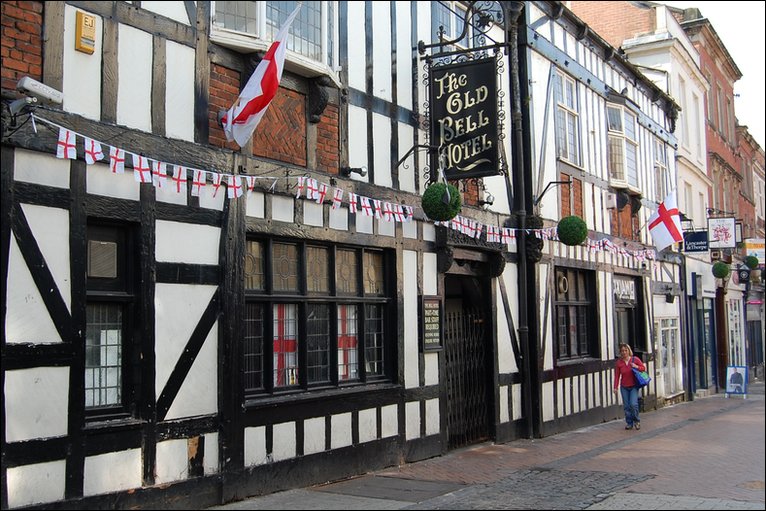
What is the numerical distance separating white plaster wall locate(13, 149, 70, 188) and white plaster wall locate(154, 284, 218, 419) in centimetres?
129

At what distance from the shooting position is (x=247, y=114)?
25.2 ft

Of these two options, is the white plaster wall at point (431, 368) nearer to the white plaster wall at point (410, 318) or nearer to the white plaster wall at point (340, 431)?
the white plaster wall at point (410, 318)

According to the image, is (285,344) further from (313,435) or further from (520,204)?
(520,204)

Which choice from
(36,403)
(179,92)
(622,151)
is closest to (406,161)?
(179,92)

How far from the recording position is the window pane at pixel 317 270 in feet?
30.9

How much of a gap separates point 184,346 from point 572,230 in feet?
28.6

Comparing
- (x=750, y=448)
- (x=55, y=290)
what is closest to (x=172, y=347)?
(x=55, y=290)

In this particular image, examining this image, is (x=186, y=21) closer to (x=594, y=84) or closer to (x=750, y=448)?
(x=750, y=448)

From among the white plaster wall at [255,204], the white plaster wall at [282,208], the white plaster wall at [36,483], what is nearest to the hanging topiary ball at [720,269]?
the white plaster wall at [282,208]

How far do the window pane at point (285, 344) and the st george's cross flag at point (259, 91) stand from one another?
2.12 meters

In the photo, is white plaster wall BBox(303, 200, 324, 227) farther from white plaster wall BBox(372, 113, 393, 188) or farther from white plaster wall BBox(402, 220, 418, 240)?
white plaster wall BBox(402, 220, 418, 240)

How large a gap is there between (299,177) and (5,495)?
14.2 feet

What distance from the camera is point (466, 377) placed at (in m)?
12.6

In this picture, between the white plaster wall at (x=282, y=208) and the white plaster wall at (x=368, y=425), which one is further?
the white plaster wall at (x=368, y=425)
